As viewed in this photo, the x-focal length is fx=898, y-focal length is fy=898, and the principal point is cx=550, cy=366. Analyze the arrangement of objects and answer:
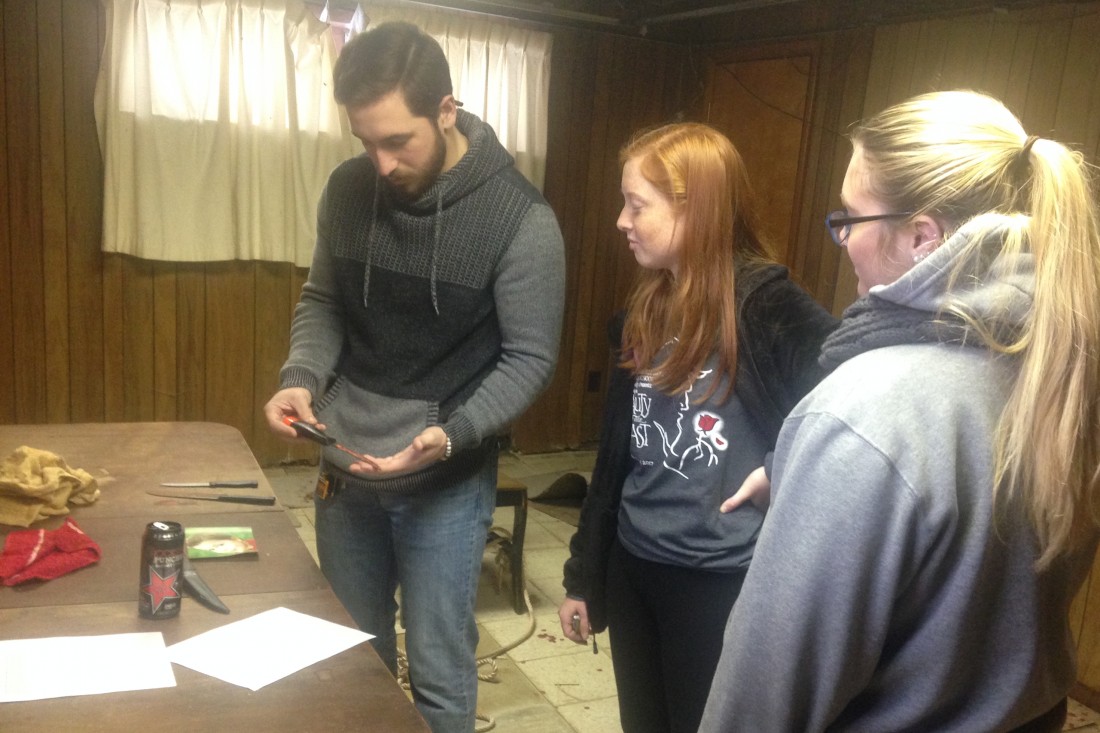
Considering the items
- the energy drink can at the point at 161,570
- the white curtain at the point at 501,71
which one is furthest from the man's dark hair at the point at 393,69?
the white curtain at the point at 501,71

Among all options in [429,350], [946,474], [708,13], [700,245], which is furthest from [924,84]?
[946,474]

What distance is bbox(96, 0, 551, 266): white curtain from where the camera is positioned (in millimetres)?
3721

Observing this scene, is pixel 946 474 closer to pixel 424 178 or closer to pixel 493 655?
pixel 424 178

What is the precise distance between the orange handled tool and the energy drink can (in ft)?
1.09

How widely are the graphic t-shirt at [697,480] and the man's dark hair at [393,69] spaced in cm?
65

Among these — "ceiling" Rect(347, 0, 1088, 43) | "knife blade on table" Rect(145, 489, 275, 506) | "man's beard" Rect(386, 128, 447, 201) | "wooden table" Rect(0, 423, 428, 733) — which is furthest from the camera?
"ceiling" Rect(347, 0, 1088, 43)

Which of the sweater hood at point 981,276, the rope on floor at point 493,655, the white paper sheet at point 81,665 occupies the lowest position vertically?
the rope on floor at point 493,655

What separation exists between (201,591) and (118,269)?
3005 millimetres

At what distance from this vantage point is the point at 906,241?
0.91 m

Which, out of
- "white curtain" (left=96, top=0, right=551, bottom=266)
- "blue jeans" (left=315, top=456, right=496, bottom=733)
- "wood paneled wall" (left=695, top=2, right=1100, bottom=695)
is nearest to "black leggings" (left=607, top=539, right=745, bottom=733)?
"blue jeans" (left=315, top=456, right=496, bottom=733)

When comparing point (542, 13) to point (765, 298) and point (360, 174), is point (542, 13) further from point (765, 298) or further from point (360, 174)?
point (765, 298)

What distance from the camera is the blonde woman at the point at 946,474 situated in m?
0.79

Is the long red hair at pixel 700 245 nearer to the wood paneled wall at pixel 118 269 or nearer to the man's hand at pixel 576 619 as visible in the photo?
the man's hand at pixel 576 619

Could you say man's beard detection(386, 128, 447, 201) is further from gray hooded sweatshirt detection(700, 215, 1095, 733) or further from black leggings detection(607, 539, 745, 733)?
gray hooded sweatshirt detection(700, 215, 1095, 733)
